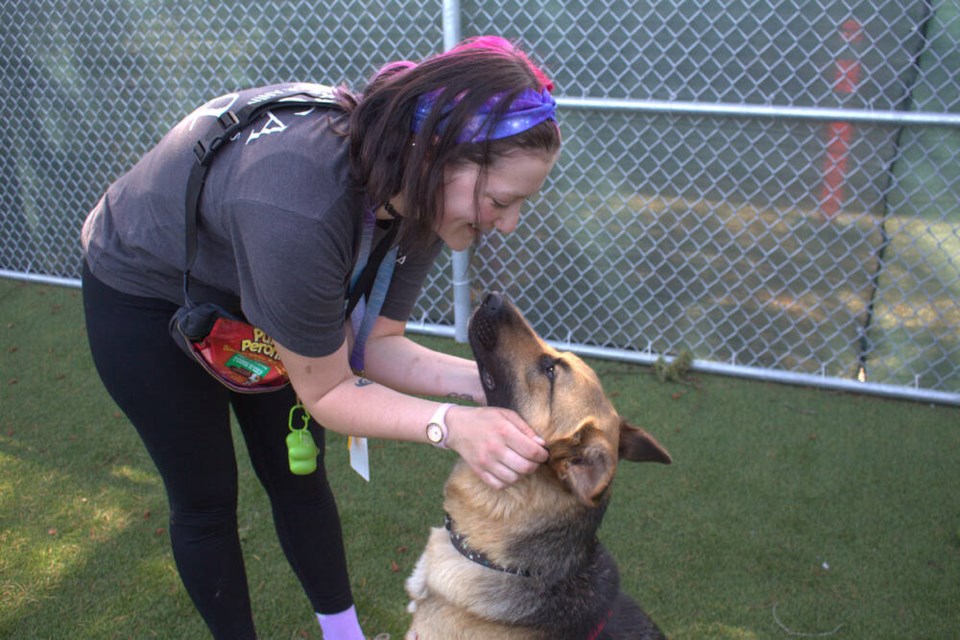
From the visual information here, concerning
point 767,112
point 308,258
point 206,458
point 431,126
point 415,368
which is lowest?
A: point 206,458

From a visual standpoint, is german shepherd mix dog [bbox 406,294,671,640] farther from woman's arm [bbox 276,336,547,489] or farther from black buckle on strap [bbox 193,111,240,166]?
black buckle on strap [bbox 193,111,240,166]

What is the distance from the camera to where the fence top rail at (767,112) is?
4.11 metres

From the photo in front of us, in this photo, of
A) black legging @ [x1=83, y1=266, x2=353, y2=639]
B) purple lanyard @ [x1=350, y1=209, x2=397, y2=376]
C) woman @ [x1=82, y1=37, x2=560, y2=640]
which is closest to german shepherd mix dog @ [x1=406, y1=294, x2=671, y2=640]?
woman @ [x1=82, y1=37, x2=560, y2=640]

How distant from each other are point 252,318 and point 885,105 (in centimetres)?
408

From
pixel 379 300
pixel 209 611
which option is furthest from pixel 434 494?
pixel 379 300

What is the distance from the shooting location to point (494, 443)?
1832 millimetres

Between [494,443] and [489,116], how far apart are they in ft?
2.56

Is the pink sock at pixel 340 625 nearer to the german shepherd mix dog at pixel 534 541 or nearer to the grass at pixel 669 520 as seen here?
the grass at pixel 669 520

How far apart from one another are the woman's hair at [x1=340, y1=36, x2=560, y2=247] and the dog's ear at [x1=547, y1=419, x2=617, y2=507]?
2.53 feet

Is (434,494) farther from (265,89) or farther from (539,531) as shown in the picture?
(265,89)

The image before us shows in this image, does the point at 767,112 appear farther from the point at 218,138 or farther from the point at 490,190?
the point at 218,138

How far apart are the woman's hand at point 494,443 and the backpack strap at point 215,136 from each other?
809mm

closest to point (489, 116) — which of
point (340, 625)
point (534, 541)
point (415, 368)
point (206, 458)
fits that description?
point (415, 368)

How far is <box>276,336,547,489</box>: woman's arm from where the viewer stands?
1.84m
